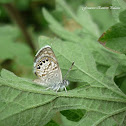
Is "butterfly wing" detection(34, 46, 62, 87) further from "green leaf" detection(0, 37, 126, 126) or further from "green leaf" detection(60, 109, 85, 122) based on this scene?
"green leaf" detection(60, 109, 85, 122)

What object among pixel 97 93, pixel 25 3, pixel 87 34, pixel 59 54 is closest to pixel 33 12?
pixel 25 3

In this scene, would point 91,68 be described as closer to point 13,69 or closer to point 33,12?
point 13,69

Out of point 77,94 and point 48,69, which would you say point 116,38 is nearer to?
point 77,94

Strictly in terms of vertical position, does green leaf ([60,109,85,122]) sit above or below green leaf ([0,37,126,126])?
below

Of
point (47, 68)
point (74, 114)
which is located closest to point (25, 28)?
point (47, 68)

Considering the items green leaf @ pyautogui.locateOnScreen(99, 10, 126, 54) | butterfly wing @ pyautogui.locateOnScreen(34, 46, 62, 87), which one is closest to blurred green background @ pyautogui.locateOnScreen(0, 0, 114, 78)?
butterfly wing @ pyautogui.locateOnScreen(34, 46, 62, 87)

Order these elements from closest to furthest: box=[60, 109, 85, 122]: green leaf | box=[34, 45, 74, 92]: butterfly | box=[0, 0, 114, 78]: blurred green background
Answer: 1. box=[60, 109, 85, 122]: green leaf
2. box=[34, 45, 74, 92]: butterfly
3. box=[0, 0, 114, 78]: blurred green background

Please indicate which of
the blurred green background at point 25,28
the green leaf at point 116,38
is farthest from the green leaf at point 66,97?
the blurred green background at point 25,28
